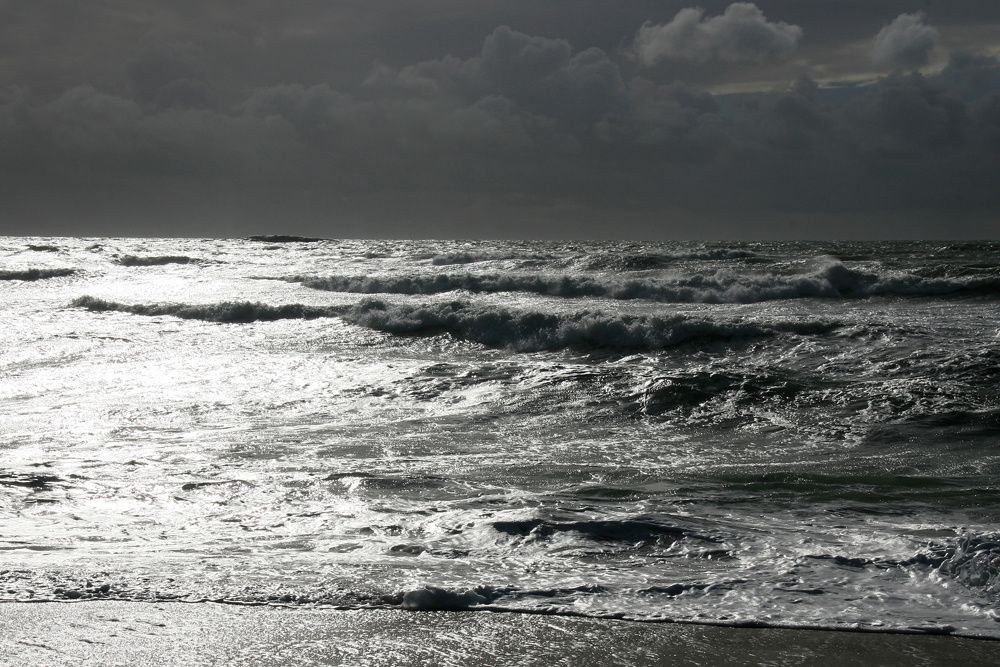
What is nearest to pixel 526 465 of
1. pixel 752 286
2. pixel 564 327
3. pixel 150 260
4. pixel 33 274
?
pixel 564 327

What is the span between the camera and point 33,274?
36562mm

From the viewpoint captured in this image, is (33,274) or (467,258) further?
(467,258)

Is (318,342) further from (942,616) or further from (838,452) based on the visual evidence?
(942,616)

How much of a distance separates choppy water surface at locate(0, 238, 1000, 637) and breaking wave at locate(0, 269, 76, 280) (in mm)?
20654

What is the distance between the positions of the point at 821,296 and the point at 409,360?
515 inches

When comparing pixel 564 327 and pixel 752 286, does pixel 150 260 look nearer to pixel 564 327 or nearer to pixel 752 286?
pixel 752 286

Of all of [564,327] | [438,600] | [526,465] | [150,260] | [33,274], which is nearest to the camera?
[438,600]

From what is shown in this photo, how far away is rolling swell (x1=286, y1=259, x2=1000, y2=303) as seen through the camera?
71.7 ft

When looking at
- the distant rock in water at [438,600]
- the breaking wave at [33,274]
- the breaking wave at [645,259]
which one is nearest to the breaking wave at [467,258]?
the breaking wave at [645,259]

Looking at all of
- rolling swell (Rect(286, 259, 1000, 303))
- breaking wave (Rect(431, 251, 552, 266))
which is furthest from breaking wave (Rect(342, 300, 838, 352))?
breaking wave (Rect(431, 251, 552, 266))

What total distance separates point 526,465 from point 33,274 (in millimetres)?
35580

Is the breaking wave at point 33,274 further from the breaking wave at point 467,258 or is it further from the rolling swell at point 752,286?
the rolling swell at point 752,286

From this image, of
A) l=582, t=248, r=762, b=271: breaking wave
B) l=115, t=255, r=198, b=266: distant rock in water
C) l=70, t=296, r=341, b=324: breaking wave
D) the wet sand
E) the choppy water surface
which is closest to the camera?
the wet sand

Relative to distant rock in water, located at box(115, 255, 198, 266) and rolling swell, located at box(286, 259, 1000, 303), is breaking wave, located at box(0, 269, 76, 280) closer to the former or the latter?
distant rock in water, located at box(115, 255, 198, 266)
